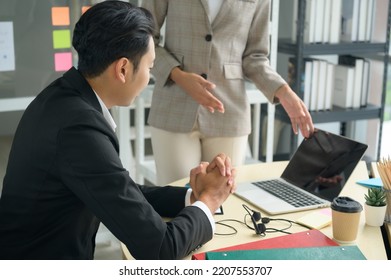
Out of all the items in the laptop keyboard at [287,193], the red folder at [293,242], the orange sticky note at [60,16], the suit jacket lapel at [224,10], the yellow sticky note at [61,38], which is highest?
the suit jacket lapel at [224,10]

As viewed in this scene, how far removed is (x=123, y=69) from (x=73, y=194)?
330mm

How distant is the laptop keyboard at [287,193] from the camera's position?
6.08ft

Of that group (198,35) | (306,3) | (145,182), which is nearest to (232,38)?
(198,35)

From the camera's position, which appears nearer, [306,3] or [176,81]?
[176,81]

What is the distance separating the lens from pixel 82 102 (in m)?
1.46

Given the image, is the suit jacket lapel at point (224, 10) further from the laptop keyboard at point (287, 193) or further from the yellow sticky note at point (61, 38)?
the yellow sticky note at point (61, 38)

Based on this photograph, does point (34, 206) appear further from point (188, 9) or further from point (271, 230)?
point (188, 9)

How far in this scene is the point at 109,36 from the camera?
4.77 feet

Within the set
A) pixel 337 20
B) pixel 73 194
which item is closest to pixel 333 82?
pixel 337 20

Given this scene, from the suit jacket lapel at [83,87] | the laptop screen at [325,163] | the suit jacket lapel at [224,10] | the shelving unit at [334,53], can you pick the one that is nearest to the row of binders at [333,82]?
the shelving unit at [334,53]

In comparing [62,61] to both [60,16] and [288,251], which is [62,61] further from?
[288,251]
